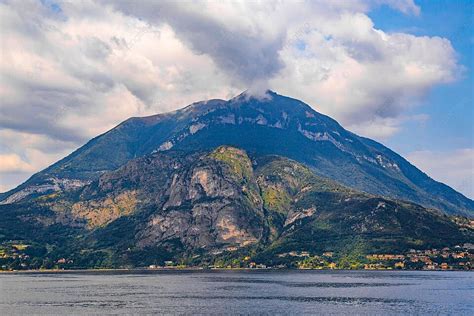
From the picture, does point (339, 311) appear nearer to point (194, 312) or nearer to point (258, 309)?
point (258, 309)

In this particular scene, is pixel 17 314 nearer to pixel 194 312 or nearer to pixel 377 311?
pixel 194 312

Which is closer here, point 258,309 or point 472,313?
point 472,313

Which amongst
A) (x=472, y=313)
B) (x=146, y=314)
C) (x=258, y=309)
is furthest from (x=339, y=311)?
(x=146, y=314)

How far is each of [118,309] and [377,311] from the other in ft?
286

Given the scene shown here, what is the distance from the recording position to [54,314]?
18450 cm

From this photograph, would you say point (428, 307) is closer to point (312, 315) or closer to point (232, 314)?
point (312, 315)

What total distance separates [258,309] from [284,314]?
14.6m

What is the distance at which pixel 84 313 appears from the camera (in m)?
186

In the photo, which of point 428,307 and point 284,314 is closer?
point 284,314

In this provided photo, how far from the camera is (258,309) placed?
636 feet

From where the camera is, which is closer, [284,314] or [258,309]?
[284,314]

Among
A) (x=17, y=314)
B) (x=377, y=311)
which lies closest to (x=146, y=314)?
(x=17, y=314)

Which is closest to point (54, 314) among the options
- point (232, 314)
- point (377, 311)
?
point (232, 314)

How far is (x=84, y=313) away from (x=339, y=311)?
8394cm
